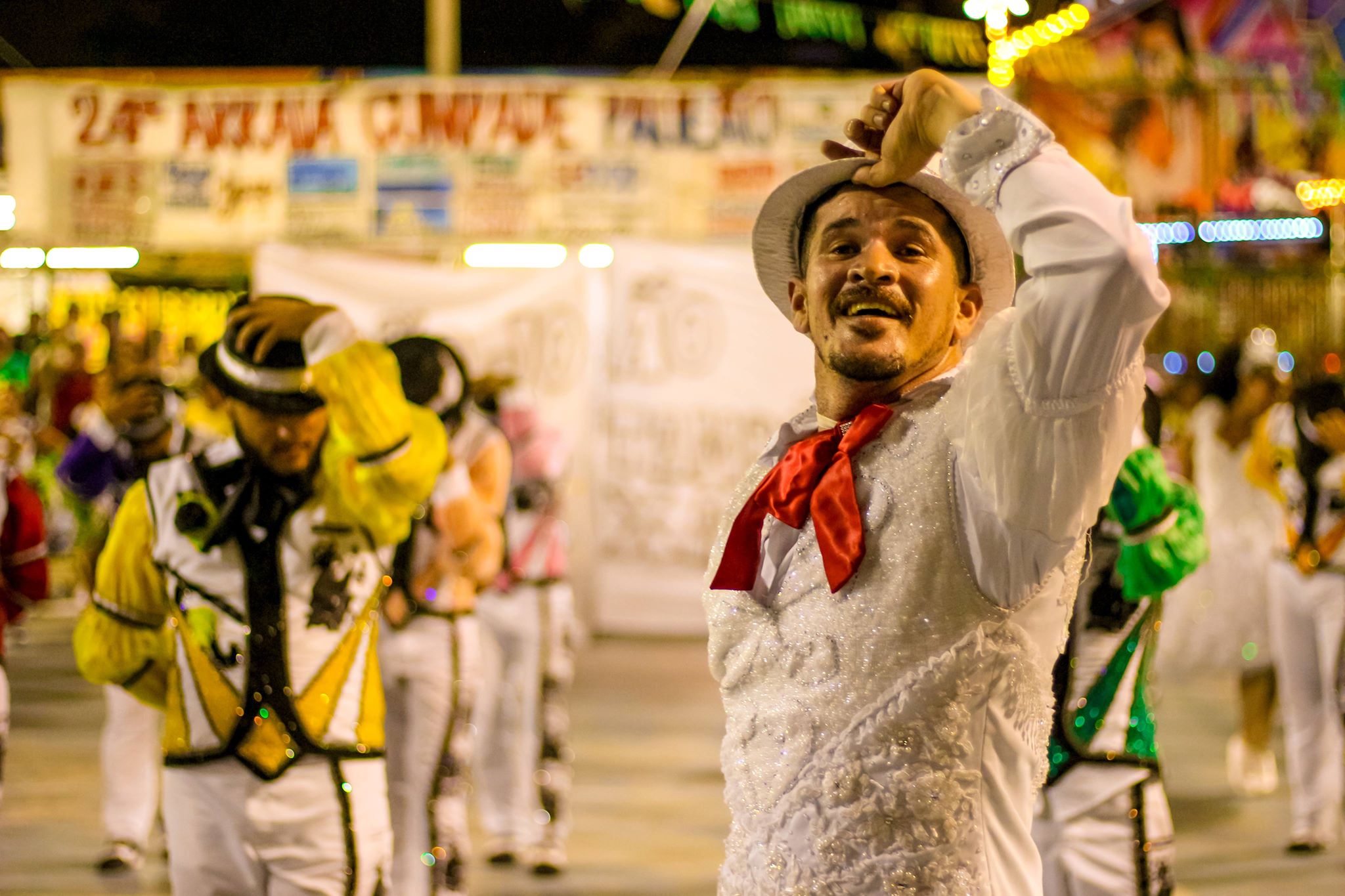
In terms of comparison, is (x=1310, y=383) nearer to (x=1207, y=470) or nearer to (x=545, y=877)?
(x=1207, y=470)

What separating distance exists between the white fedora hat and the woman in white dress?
21.5 ft

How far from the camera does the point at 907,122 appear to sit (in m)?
1.76

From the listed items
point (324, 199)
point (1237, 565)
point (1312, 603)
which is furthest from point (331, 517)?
point (1237, 565)

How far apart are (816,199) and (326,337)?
1706 millimetres

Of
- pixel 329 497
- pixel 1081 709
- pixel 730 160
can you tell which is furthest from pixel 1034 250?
pixel 730 160

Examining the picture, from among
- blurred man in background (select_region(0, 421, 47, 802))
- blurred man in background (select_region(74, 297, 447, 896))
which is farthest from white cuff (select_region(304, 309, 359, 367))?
blurred man in background (select_region(0, 421, 47, 802))

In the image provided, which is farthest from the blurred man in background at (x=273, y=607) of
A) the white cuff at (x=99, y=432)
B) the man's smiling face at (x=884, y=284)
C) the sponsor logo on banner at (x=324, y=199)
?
the sponsor logo on banner at (x=324, y=199)

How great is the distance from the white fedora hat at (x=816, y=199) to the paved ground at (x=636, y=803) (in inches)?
166

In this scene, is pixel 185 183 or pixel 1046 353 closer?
pixel 1046 353

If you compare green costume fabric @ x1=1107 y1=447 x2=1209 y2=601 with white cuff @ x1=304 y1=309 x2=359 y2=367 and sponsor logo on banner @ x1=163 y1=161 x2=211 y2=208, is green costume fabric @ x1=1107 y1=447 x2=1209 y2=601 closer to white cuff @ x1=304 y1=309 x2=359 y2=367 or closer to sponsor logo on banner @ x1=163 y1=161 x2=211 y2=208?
white cuff @ x1=304 y1=309 x2=359 y2=367

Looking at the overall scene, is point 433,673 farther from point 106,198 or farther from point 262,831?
point 106,198

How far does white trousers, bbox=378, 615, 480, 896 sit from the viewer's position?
15.8 feet

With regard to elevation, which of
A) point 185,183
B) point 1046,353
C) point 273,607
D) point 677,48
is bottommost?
point 273,607

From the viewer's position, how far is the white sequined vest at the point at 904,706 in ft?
5.61
